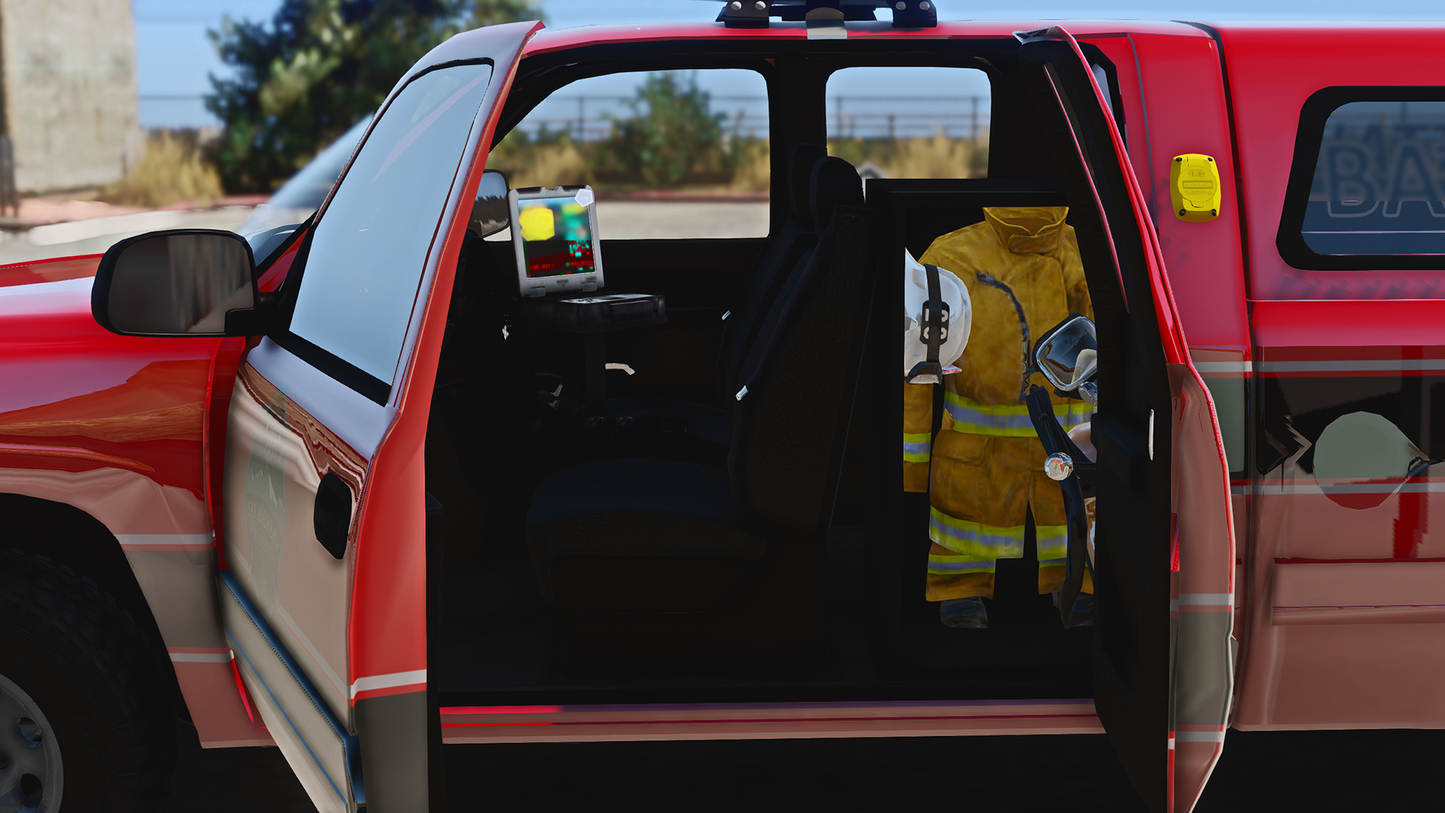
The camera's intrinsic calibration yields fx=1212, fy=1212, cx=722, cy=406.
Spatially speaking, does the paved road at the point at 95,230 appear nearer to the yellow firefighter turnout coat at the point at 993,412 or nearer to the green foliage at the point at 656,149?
the green foliage at the point at 656,149

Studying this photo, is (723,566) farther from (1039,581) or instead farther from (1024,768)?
(1024,768)

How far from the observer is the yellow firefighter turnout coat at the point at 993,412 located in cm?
293

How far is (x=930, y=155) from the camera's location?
27969mm

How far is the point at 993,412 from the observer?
2.98m

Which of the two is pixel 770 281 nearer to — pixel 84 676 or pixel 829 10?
pixel 829 10

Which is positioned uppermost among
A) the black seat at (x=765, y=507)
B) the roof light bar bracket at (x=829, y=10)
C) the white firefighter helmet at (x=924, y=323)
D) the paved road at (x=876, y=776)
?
the roof light bar bracket at (x=829, y=10)

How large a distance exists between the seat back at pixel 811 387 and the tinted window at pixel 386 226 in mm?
835

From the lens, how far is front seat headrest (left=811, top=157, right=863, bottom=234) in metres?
2.89

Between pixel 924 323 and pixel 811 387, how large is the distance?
1.11 ft

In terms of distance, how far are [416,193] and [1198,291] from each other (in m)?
1.49

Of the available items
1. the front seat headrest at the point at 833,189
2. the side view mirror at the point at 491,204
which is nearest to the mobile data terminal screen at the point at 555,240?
the side view mirror at the point at 491,204

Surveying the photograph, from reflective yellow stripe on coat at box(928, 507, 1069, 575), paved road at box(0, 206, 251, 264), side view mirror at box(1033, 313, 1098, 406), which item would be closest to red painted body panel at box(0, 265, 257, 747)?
reflective yellow stripe on coat at box(928, 507, 1069, 575)

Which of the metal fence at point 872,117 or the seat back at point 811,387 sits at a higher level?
the metal fence at point 872,117

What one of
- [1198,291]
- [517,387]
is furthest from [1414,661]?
[517,387]
